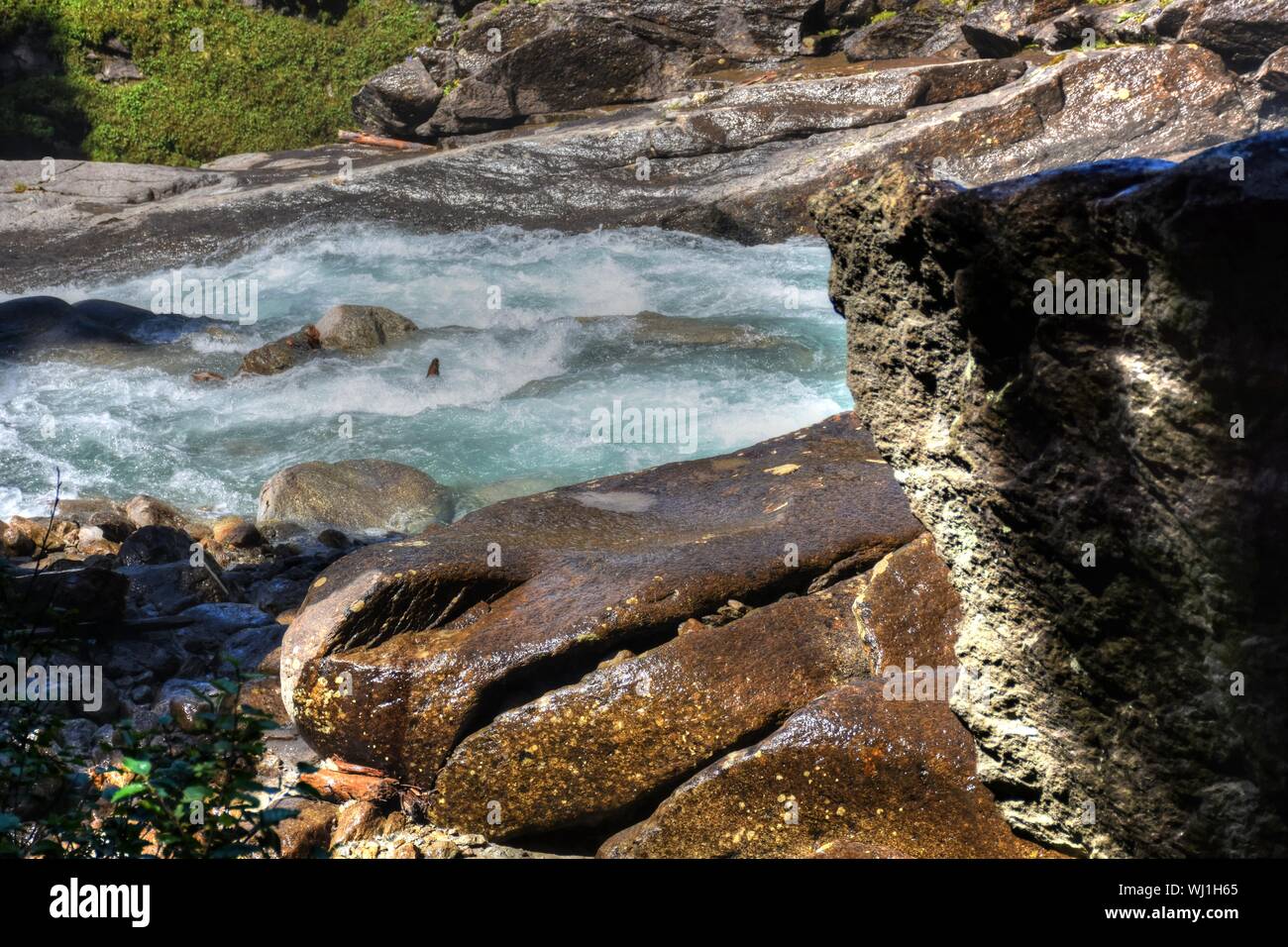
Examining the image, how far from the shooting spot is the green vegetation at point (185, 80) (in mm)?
25969

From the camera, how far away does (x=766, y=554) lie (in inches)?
186

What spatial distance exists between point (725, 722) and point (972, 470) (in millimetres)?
1449

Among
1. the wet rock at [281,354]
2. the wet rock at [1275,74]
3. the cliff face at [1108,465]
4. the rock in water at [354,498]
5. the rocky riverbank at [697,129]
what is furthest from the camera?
the rocky riverbank at [697,129]

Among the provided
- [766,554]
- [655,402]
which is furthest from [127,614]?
[655,402]

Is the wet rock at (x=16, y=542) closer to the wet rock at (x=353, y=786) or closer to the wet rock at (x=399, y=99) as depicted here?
the wet rock at (x=353, y=786)

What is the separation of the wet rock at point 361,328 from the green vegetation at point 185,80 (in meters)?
14.7

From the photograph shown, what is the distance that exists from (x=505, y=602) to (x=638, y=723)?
0.91m

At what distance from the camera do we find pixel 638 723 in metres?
4.23

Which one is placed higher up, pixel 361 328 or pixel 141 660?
pixel 361 328

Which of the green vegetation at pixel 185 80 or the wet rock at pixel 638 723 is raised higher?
the green vegetation at pixel 185 80

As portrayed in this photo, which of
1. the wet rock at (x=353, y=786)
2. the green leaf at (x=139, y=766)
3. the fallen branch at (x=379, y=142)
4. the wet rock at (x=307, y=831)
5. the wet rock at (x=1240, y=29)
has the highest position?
the wet rock at (x=1240, y=29)

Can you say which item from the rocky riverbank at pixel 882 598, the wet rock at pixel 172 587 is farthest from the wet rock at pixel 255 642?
the wet rock at pixel 172 587

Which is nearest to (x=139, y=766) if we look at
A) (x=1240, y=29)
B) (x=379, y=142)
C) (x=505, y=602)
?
(x=505, y=602)

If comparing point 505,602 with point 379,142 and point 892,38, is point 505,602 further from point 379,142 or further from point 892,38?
point 379,142
